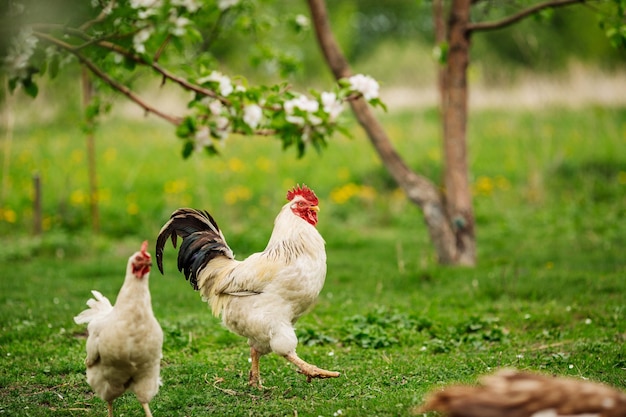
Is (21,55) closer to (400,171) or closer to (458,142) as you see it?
(400,171)

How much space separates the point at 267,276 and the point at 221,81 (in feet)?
8.22

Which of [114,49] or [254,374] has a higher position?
[114,49]

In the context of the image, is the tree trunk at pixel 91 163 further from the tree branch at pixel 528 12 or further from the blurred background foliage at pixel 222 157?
the tree branch at pixel 528 12

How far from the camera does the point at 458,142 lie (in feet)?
32.6

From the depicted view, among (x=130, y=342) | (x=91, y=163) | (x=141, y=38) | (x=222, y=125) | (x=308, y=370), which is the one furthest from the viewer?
(x=91, y=163)

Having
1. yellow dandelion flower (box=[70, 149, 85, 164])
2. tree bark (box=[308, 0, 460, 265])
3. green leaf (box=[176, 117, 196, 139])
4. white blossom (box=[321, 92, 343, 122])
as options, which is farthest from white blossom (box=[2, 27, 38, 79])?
yellow dandelion flower (box=[70, 149, 85, 164])

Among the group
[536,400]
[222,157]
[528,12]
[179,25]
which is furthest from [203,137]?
[222,157]

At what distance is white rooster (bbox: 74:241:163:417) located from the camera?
15.0 ft

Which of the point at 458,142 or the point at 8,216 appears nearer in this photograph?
Answer: the point at 458,142

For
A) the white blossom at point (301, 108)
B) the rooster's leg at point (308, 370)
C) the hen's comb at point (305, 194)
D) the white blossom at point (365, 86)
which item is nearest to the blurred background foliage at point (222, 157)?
the white blossom at point (301, 108)

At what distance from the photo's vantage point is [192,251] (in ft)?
19.7

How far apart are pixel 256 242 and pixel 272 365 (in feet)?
16.3

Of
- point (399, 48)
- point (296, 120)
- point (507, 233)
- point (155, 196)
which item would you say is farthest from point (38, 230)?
point (399, 48)

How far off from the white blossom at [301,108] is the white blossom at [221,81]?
23.0 inches
